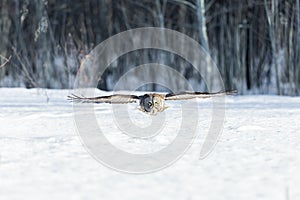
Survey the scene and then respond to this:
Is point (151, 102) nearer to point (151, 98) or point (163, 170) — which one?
point (151, 98)

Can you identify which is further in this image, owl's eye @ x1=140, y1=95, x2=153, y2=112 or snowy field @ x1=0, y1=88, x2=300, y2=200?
owl's eye @ x1=140, y1=95, x2=153, y2=112

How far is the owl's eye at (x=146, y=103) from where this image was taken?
4.06 meters

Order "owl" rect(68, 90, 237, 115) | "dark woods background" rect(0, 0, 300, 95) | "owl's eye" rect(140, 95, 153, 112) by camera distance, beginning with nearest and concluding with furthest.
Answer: "owl" rect(68, 90, 237, 115), "owl's eye" rect(140, 95, 153, 112), "dark woods background" rect(0, 0, 300, 95)

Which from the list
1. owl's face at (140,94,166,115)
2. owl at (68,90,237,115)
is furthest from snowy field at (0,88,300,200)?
owl's face at (140,94,166,115)

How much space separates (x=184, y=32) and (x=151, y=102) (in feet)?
33.2

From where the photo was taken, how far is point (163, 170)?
3.04m

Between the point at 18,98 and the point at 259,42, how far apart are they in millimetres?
8165

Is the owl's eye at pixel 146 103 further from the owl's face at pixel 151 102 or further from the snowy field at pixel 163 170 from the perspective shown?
the snowy field at pixel 163 170

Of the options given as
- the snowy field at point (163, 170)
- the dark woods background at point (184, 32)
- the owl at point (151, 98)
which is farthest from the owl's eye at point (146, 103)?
the dark woods background at point (184, 32)

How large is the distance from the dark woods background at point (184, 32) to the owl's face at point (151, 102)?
6.50 m

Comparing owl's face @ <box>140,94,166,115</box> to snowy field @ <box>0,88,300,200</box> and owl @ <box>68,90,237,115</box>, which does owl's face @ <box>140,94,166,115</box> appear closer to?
owl @ <box>68,90,237,115</box>

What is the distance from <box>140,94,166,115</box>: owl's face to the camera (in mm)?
4074

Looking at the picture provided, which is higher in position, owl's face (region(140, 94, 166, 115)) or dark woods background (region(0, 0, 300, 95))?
dark woods background (region(0, 0, 300, 95))

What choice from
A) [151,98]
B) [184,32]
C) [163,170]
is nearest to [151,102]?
[151,98]
